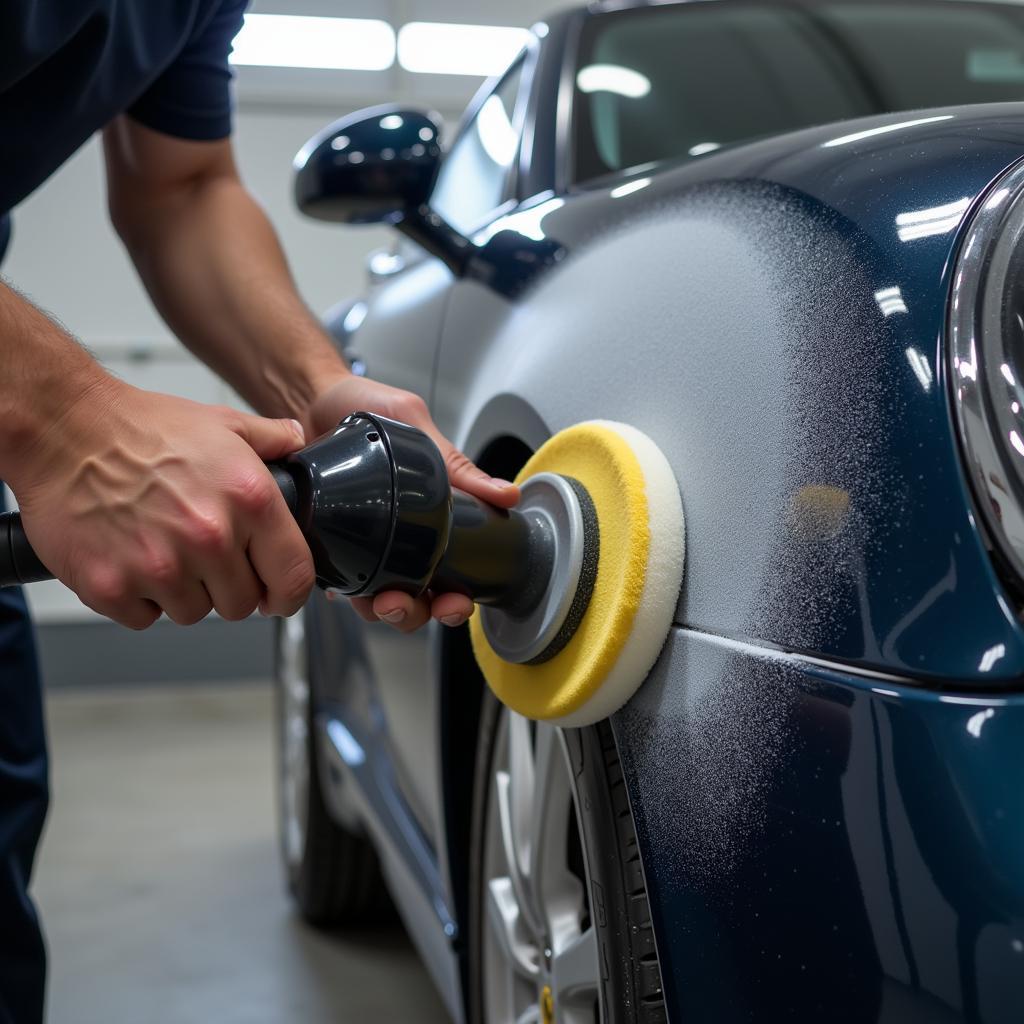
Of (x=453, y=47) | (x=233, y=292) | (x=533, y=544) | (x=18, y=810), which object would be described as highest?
(x=453, y=47)

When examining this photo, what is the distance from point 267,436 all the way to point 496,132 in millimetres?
1165

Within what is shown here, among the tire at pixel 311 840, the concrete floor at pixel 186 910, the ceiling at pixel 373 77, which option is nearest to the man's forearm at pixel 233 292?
the tire at pixel 311 840

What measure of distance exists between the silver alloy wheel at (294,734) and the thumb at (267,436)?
1473 mm

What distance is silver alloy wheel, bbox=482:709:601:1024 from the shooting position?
39.9 inches

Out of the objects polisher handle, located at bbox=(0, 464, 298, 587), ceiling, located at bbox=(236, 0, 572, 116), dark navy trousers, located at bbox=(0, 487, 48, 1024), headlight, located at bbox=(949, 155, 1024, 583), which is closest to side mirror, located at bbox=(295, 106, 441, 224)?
dark navy trousers, located at bbox=(0, 487, 48, 1024)

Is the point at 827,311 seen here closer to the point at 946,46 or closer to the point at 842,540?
the point at 842,540

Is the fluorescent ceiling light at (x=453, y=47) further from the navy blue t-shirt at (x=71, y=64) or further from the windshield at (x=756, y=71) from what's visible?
the navy blue t-shirt at (x=71, y=64)

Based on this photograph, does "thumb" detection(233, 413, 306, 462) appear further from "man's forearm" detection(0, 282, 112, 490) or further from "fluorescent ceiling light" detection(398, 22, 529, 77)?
"fluorescent ceiling light" detection(398, 22, 529, 77)

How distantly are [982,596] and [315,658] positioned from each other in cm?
168

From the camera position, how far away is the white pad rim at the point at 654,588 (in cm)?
78

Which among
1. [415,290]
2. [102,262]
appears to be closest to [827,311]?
[415,290]

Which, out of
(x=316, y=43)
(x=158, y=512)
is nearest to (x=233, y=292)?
(x=158, y=512)

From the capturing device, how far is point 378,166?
5.04ft

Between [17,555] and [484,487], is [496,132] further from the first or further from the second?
[17,555]
